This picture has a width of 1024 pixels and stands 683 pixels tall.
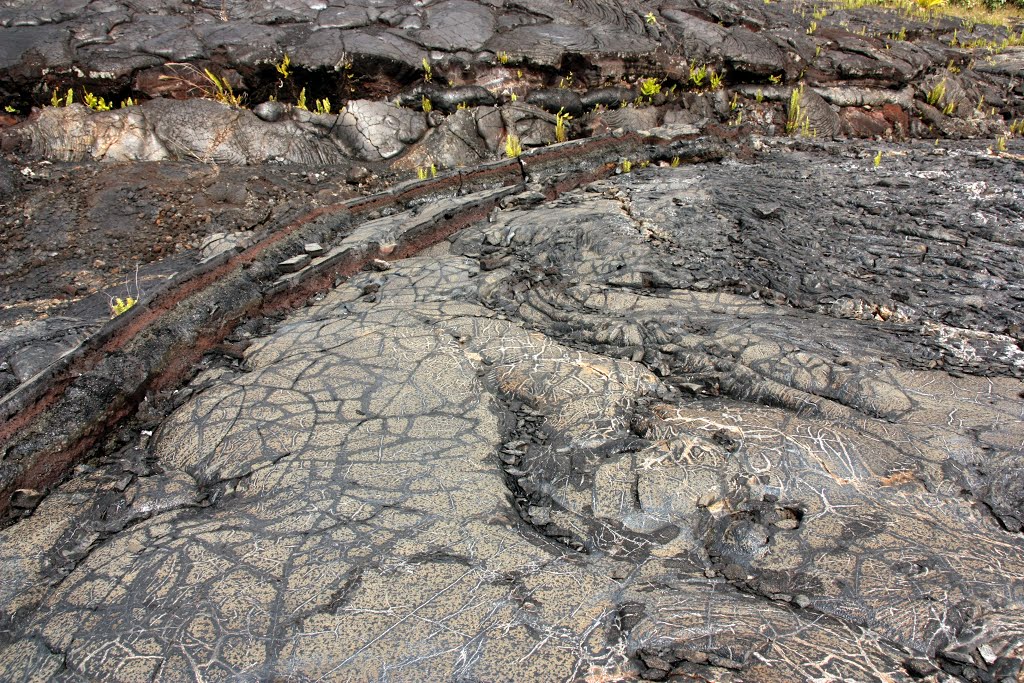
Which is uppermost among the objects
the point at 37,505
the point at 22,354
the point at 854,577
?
the point at 854,577

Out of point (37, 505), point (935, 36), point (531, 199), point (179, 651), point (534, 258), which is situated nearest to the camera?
point (179, 651)

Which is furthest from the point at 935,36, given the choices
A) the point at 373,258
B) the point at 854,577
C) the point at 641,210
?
the point at 854,577

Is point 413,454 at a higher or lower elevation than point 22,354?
higher

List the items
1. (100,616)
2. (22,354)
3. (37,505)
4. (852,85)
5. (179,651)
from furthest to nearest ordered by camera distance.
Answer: (852,85) < (22,354) < (37,505) < (100,616) < (179,651)

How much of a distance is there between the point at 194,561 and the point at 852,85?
28.3 ft

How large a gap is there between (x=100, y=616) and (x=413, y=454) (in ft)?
3.94

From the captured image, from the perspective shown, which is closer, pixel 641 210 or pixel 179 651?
pixel 179 651

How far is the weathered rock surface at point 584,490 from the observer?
2.00 m

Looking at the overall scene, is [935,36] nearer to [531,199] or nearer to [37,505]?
[531,199]

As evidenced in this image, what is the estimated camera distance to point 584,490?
2582mm

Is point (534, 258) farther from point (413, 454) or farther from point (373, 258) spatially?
point (413, 454)

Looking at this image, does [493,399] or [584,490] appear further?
[493,399]

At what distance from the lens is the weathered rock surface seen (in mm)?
1995

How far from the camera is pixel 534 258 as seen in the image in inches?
170
